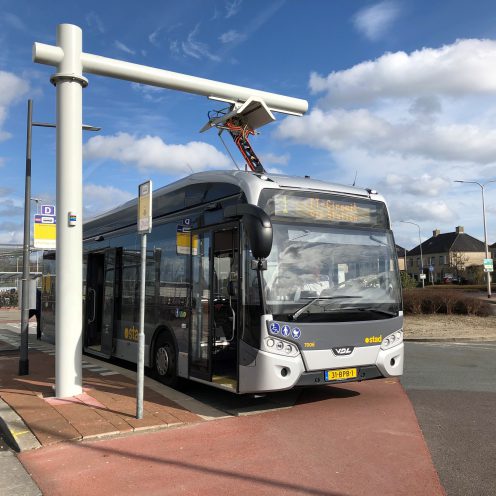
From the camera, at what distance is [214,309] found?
24.4 feet

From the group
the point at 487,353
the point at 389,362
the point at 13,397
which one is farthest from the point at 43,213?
the point at 487,353

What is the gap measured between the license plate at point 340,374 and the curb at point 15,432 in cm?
354

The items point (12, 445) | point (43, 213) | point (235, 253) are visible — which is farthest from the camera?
point (43, 213)

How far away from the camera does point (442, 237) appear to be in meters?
111

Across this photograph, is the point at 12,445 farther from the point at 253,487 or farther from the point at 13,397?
the point at 253,487

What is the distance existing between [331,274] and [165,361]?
329cm

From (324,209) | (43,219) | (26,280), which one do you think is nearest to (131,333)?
(26,280)

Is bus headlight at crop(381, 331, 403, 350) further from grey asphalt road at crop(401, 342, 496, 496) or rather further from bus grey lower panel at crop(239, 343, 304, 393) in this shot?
bus grey lower panel at crop(239, 343, 304, 393)

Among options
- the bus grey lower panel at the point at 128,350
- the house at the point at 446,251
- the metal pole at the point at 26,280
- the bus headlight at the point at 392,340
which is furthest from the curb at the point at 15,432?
the house at the point at 446,251

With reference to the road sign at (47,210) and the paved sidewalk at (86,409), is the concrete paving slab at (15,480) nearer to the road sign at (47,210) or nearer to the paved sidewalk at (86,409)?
the paved sidewalk at (86,409)

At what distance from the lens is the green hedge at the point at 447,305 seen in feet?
74.3

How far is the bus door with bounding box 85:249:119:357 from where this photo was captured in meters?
10.8

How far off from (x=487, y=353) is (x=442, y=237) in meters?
104

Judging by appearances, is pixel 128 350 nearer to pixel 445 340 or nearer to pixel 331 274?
pixel 331 274
